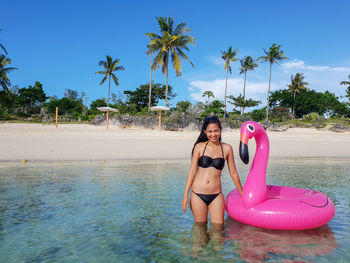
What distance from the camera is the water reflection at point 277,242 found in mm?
3297

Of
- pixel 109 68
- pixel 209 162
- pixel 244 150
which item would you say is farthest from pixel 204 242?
pixel 109 68

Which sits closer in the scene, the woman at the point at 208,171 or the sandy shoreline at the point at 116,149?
the woman at the point at 208,171

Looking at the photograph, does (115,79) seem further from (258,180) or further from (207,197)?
(207,197)

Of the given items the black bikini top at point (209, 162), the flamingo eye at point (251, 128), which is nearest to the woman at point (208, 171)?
the black bikini top at point (209, 162)

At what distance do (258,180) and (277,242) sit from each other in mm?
841

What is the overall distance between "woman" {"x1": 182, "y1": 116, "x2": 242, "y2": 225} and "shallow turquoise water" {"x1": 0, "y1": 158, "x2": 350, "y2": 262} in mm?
387

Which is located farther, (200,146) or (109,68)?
(109,68)

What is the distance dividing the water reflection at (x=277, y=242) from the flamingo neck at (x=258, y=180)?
0.41m

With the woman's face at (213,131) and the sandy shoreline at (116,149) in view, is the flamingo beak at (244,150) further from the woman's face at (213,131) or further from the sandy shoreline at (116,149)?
the sandy shoreline at (116,149)

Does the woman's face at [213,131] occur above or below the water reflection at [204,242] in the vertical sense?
above

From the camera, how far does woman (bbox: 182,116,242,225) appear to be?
3.68 metres

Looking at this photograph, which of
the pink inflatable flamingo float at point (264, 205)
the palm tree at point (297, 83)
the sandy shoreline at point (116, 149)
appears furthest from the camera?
the palm tree at point (297, 83)

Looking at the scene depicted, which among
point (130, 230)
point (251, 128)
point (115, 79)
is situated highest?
point (115, 79)

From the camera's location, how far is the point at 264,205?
3.98 m
